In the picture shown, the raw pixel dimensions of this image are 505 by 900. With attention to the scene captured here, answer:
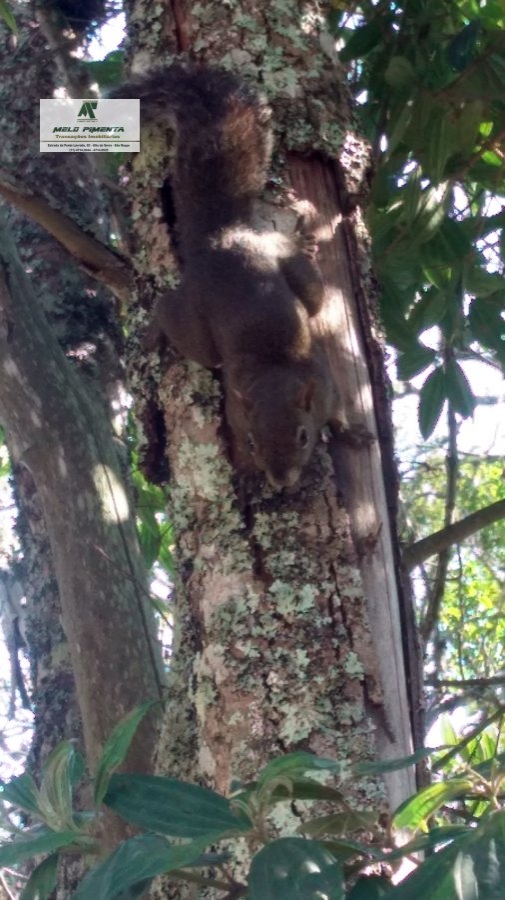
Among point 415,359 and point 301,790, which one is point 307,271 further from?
point 301,790

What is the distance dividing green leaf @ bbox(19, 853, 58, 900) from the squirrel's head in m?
1.00

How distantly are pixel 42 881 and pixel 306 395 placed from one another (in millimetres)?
1981

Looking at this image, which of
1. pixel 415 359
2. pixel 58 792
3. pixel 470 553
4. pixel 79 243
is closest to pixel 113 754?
pixel 58 792

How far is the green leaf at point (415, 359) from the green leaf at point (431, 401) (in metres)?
0.05

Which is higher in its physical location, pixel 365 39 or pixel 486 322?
pixel 365 39

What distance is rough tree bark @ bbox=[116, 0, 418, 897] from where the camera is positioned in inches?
71.9

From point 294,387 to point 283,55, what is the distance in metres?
1.10

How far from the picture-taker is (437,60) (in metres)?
3.09

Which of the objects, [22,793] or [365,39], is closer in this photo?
[22,793]

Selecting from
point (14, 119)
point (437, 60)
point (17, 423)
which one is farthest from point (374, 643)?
point (14, 119)

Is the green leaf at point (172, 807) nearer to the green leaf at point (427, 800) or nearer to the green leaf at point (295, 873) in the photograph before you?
the green leaf at point (295, 873)

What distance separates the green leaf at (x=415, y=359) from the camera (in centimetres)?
301

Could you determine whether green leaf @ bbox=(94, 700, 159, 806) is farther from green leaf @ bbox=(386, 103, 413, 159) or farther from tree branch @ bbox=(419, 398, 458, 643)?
tree branch @ bbox=(419, 398, 458, 643)

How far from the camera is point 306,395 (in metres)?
3.05
